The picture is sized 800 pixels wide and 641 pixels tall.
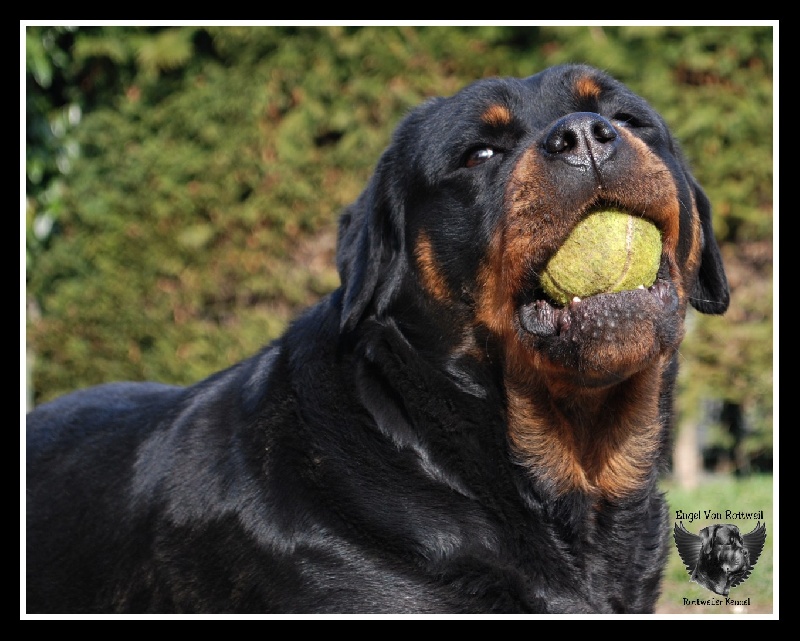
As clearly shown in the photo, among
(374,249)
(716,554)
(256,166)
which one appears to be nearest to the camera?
(374,249)

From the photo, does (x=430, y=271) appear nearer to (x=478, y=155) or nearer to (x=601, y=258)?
(x=478, y=155)

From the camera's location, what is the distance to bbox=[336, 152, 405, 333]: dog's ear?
3064mm

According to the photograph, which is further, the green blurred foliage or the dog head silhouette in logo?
the green blurred foliage

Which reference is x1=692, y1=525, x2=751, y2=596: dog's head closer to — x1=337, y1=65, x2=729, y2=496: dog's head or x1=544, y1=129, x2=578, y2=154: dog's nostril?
x1=337, y1=65, x2=729, y2=496: dog's head

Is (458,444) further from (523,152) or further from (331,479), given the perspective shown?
(523,152)

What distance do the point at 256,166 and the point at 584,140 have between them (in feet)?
15.5

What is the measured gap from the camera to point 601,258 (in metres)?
2.67

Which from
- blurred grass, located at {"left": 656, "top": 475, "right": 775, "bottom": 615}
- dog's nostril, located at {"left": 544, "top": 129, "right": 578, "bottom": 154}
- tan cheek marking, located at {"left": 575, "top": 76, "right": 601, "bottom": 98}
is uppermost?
tan cheek marking, located at {"left": 575, "top": 76, "right": 601, "bottom": 98}

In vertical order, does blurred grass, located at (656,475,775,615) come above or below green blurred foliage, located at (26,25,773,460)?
below

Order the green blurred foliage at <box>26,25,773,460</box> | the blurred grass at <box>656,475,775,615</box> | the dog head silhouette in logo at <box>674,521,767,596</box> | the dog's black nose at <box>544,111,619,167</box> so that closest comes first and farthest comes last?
the dog's black nose at <box>544,111,619,167</box>, the dog head silhouette in logo at <box>674,521,767,596</box>, the blurred grass at <box>656,475,775,615</box>, the green blurred foliage at <box>26,25,773,460</box>

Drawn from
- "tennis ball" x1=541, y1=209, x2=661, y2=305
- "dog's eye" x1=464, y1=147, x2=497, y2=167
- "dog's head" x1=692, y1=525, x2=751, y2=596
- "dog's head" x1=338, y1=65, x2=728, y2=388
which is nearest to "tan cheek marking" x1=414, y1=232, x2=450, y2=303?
"dog's head" x1=338, y1=65, x2=728, y2=388

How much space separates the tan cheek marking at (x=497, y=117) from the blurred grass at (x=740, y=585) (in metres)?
1.44

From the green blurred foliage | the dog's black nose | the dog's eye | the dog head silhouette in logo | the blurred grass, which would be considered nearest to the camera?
the dog's black nose

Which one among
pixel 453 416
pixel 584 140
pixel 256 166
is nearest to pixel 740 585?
pixel 453 416
